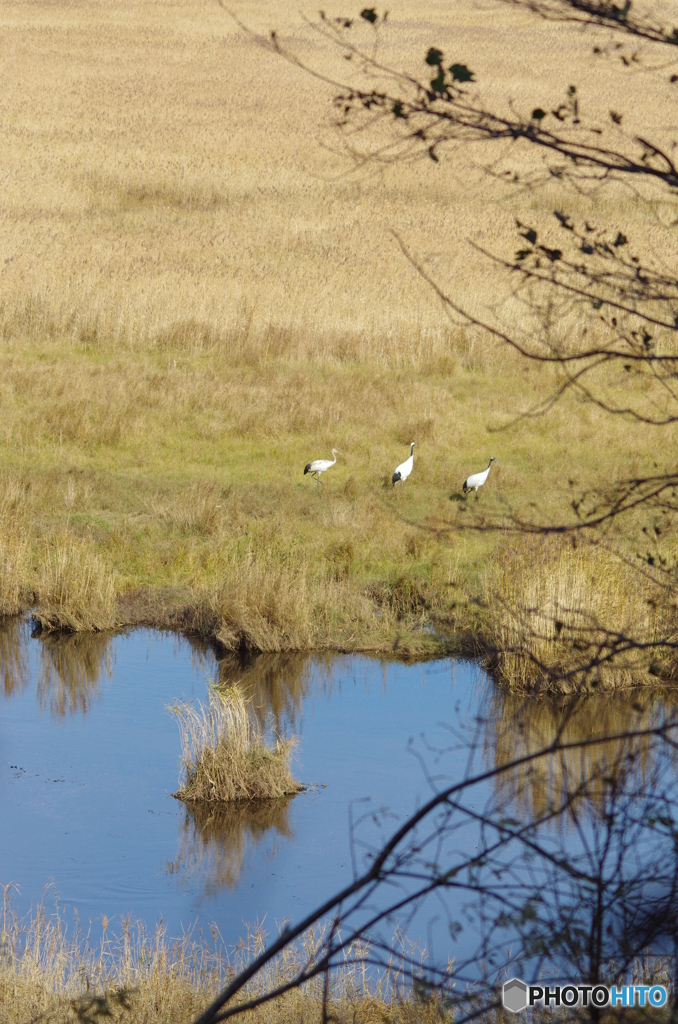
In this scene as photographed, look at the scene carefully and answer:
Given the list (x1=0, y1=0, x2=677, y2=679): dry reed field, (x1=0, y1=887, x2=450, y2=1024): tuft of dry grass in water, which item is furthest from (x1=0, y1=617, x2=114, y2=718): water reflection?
(x1=0, y1=887, x2=450, y2=1024): tuft of dry grass in water

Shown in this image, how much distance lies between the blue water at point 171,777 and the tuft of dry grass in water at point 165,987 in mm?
808

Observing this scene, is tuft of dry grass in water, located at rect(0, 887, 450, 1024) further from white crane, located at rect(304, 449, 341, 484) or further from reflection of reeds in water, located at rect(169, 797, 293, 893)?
white crane, located at rect(304, 449, 341, 484)

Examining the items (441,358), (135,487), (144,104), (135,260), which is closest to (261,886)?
(135,487)

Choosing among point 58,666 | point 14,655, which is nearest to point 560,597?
point 58,666

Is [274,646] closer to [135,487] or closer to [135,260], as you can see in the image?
[135,487]

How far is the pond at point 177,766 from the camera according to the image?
7.31 m

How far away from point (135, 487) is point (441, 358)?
6869 mm

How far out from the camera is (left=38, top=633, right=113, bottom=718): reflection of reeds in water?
389 inches

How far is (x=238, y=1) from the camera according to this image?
57.6m

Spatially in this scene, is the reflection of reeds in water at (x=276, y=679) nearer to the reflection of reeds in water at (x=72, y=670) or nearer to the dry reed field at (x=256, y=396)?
the dry reed field at (x=256, y=396)

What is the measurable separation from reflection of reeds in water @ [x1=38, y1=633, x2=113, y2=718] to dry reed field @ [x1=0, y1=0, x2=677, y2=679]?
0.19 meters

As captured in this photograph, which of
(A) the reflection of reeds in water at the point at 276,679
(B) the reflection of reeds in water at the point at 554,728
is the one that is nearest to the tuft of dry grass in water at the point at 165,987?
(B) the reflection of reeds in water at the point at 554,728

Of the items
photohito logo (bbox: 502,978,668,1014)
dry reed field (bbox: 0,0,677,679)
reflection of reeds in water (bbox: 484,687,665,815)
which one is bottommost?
dry reed field (bbox: 0,0,677,679)

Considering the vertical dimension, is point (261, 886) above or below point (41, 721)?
above
